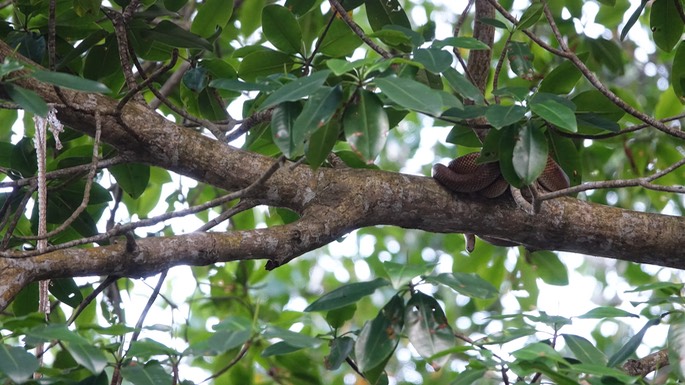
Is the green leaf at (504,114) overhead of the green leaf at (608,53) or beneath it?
beneath

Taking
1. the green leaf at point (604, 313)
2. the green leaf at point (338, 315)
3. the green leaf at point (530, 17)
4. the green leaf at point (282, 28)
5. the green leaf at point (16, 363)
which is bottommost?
the green leaf at point (16, 363)

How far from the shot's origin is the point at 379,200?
7.82 ft

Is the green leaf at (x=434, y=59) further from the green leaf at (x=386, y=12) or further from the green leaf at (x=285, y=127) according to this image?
the green leaf at (x=386, y=12)

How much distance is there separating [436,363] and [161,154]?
106 cm

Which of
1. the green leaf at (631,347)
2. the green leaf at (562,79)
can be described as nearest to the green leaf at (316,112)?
the green leaf at (631,347)

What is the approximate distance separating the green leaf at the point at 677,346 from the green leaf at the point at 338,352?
2.39 ft

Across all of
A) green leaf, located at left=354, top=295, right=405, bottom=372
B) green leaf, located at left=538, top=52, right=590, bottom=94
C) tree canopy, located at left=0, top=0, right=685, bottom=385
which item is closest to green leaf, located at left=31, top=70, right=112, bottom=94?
tree canopy, located at left=0, top=0, right=685, bottom=385

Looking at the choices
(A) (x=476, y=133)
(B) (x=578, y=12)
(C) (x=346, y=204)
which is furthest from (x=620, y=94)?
(C) (x=346, y=204)

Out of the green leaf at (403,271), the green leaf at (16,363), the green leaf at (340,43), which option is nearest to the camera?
the green leaf at (16,363)

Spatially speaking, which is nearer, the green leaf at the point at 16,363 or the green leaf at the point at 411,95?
the green leaf at the point at 16,363

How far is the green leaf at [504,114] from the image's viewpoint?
193 cm

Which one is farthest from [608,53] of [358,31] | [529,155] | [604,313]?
[604,313]

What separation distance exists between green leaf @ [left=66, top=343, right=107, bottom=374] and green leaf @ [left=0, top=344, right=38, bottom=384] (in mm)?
72

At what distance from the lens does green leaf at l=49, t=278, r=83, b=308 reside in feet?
8.66
